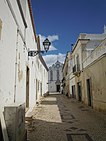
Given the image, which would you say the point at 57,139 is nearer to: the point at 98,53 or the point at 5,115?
the point at 5,115

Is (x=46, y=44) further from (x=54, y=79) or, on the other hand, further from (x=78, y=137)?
(x=54, y=79)

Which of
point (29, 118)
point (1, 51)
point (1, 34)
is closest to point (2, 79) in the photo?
point (1, 51)

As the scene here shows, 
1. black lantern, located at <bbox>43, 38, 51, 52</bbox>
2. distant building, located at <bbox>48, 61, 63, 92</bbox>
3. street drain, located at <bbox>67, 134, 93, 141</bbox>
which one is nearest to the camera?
street drain, located at <bbox>67, 134, 93, 141</bbox>

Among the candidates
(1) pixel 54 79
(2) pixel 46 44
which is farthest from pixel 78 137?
(1) pixel 54 79

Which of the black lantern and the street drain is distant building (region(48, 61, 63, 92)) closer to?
the black lantern

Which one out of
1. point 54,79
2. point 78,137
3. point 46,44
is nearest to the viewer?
point 78,137

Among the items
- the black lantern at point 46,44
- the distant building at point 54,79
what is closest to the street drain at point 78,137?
the black lantern at point 46,44

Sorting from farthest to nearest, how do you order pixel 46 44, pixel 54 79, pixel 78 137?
pixel 54 79
pixel 46 44
pixel 78 137

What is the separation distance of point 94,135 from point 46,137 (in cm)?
137

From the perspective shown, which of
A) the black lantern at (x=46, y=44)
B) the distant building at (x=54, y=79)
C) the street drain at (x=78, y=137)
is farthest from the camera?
the distant building at (x=54, y=79)

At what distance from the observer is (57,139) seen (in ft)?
12.6

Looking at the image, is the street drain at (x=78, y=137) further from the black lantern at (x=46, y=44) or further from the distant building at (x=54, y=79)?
the distant building at (x=54, y=79)

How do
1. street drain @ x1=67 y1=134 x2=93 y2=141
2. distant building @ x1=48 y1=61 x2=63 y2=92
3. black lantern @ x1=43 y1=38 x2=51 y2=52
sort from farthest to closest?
1. distant building @ x1=48 y1=61 x2=63 y2=92
2. black lantern @ x1=43 y1=38 x2=51 y2=52
3. street drain @ x1=67 y1=134 x2=93 y2=141

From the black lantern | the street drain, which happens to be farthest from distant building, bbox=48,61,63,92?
the street drain
